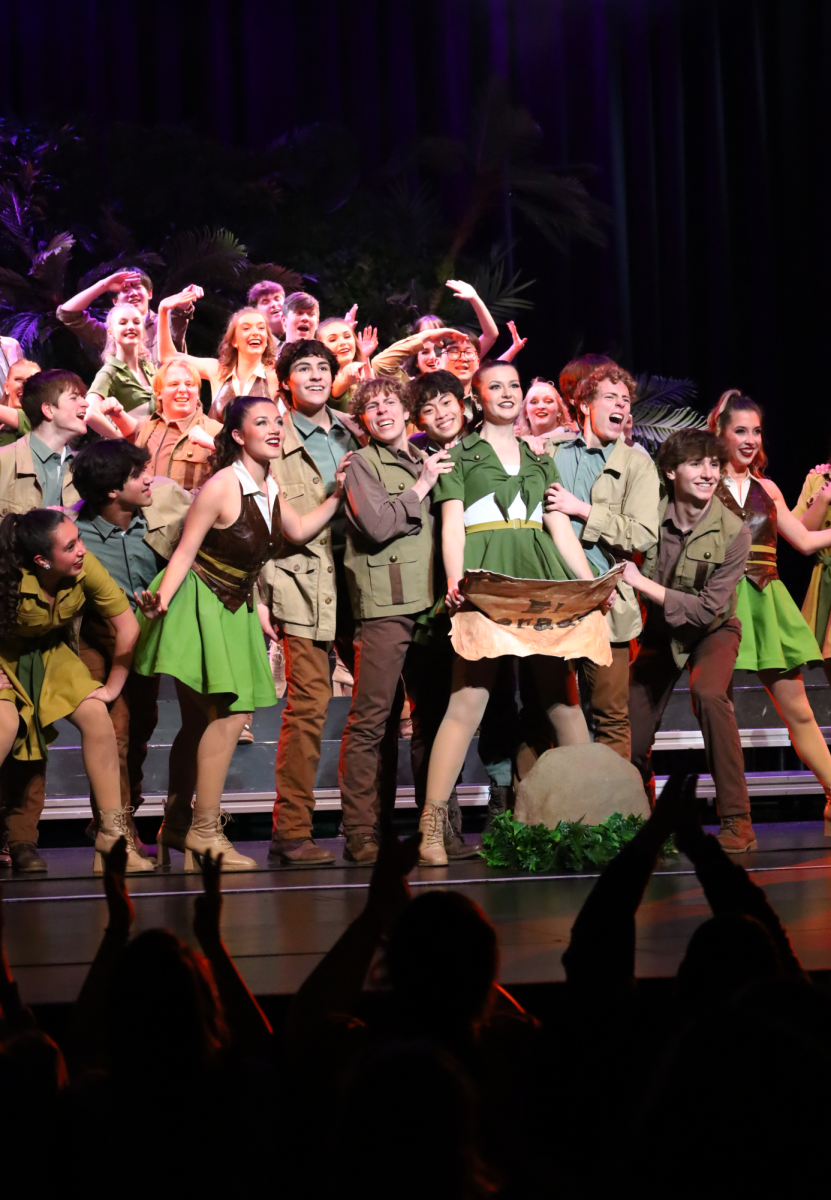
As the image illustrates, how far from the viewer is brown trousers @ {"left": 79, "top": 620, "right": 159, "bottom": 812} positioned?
4684mm

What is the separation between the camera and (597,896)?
1.84 m

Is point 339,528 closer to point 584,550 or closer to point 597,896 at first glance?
point 584,550

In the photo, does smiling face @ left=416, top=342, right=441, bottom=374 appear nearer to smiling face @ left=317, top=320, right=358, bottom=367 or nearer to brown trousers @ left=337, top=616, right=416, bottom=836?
smiling face @ left=317, top=320, right=358, bottom=367

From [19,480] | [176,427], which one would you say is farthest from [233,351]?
[19,480]

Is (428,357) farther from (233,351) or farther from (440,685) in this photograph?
(440,685)

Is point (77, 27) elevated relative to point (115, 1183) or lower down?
elevated

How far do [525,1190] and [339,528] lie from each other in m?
3.58

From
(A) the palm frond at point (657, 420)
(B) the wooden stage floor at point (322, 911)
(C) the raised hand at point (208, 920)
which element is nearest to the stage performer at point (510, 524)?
(B) the wooden stage floor at point (322, 911)

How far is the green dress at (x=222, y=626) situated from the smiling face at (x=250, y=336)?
2015 mm

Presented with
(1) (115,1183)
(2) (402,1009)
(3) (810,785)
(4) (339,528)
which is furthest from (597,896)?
(3) (810,785)

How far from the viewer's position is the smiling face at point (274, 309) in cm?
715

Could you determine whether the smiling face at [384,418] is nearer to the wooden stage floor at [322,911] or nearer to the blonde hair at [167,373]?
the wooden stage floor at [322,911]

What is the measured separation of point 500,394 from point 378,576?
0.74 metres

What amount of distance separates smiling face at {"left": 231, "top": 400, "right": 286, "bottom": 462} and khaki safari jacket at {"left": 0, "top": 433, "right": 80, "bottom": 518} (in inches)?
34.4
